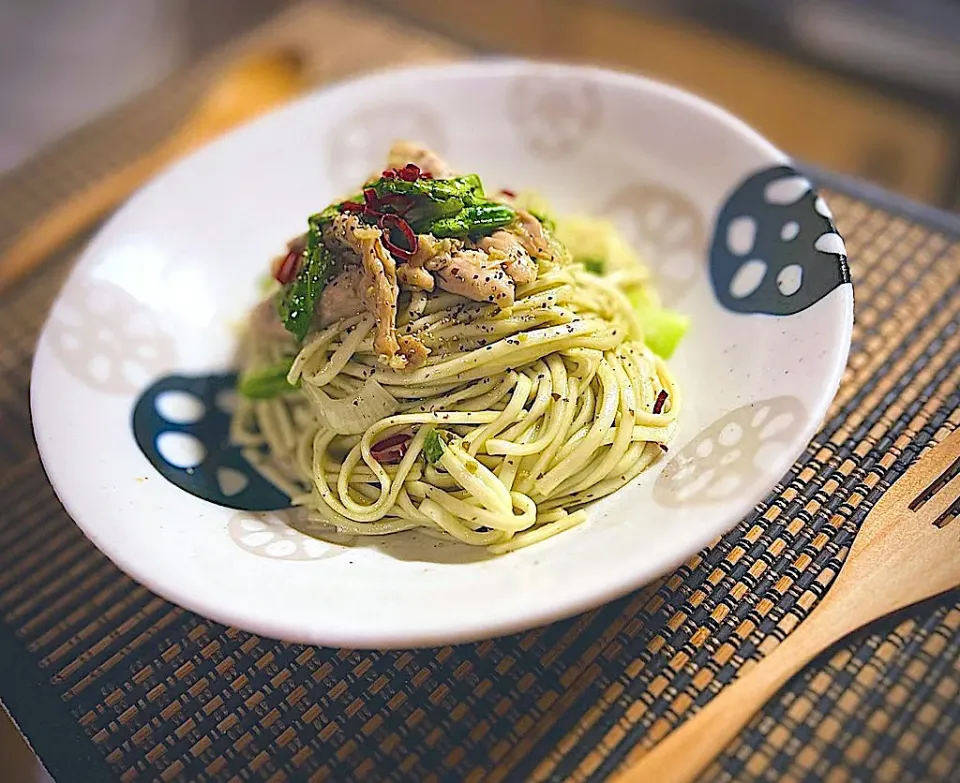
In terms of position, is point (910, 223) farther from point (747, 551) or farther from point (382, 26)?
point (382, 26)

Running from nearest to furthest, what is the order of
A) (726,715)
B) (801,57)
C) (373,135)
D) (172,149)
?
(726,715) → (373,135) → (172,149) → (801,57)

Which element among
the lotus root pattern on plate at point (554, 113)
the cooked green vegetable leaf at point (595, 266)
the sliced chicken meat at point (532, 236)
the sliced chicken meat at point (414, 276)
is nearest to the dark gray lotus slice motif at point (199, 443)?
the sliced chicken meat at point (414, 276)

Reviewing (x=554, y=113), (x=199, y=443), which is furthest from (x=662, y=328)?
(x=199, y=443)

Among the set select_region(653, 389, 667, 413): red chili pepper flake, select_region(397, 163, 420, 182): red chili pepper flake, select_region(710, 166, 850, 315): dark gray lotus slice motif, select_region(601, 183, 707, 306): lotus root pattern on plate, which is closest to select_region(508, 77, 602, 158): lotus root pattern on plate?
select_region(601, 183, 707, 306): lotus root pattern on plate

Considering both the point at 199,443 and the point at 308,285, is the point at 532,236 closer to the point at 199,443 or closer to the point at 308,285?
the point at 308,285

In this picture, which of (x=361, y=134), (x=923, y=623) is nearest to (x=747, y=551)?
(x=923, y=623)

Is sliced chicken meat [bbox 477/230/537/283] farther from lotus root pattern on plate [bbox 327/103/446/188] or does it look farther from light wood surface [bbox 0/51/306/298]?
light wood surface [bbox 0/51/306/298]
